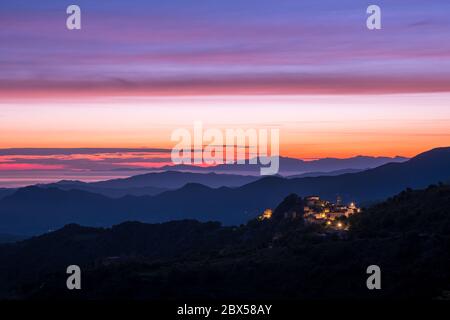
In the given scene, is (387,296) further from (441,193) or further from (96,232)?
(96,232)

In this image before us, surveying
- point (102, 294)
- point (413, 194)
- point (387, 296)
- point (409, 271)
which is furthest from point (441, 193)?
point (102, 294)

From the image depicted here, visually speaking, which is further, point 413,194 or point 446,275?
point 413,194

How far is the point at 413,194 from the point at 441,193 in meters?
8.92

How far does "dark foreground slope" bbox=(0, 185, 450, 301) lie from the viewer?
8581 centimetres

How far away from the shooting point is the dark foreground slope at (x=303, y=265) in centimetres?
8581

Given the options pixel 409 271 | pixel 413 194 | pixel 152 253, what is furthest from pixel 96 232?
pixel 409 271

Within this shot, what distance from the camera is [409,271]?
286 ft

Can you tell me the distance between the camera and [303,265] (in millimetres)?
94500
